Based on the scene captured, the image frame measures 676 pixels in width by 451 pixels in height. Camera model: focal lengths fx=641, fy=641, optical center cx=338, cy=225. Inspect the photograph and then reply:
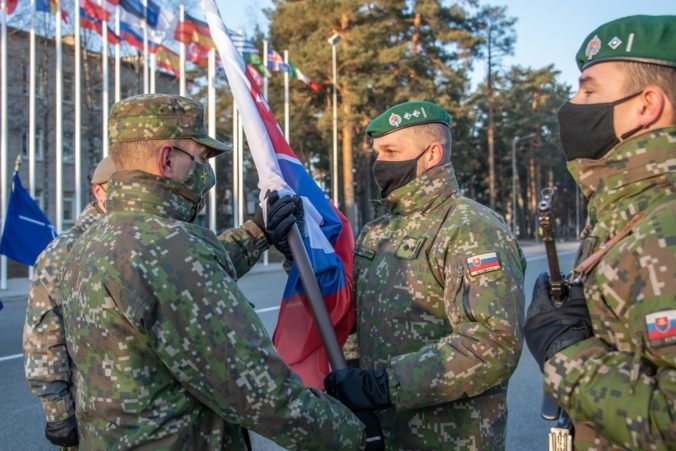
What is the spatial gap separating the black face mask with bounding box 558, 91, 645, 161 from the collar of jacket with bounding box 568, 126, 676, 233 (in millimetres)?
42

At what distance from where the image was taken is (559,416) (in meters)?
1.69

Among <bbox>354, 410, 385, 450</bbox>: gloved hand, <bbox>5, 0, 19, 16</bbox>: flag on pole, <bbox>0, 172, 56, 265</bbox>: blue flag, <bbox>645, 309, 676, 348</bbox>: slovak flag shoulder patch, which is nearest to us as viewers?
<bbox>645, 309, 676, 348</bbox>: slovak flag shoulder patch

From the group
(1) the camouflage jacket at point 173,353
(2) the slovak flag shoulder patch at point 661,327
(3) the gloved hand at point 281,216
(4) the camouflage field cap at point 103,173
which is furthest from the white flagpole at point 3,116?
(2) the slovak flag shoulder patch at point 661,327

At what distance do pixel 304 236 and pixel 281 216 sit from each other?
0.33m

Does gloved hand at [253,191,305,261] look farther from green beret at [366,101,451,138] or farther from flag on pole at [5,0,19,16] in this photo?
flag on pole at [5,0,19,16]

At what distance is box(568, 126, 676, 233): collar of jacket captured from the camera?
1.48m

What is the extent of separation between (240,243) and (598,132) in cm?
175

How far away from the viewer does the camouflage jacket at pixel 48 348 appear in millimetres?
2932

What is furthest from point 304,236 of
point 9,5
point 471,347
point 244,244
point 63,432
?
point 9,5

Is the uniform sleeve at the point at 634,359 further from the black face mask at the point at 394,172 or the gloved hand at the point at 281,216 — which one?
the gloved hand at the point at 281,216

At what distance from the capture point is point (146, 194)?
2.00 metres

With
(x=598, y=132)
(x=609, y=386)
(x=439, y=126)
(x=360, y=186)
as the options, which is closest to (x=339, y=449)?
(x=609, y=386)

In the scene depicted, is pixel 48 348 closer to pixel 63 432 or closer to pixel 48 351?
pixel 48 351

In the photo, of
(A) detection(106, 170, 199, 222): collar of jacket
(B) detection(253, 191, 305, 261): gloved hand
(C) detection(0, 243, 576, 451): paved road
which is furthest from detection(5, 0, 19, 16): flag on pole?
(A) detection(106, 170, 199, 222): collar of jacket
